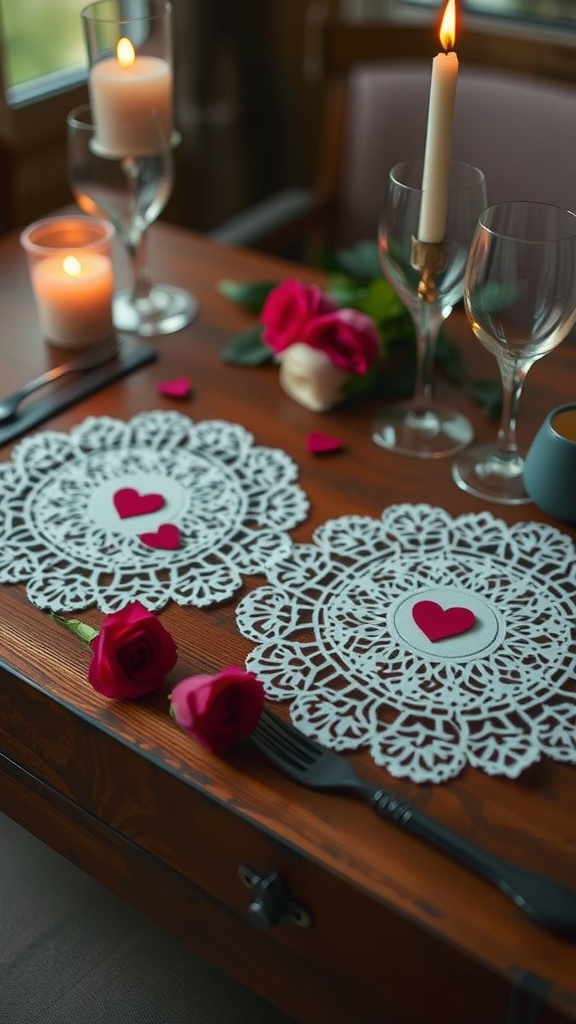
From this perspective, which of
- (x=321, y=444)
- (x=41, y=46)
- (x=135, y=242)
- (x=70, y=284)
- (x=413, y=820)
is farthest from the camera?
(x=41, y=46)

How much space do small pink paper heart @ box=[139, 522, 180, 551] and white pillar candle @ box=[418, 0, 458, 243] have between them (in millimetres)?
361

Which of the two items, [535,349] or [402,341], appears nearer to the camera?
[535,349]

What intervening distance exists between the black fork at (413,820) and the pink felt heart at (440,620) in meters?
0.15

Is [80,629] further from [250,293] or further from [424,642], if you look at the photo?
[250,293]

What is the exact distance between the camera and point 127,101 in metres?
1.23

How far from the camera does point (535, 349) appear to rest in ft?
3.17

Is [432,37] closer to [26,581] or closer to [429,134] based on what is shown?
[429,134]

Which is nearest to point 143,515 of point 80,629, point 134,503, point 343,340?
point 134,503

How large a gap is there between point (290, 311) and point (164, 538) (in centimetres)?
33

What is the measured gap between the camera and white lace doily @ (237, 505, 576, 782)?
785 mm

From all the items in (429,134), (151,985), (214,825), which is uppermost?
(429,134)

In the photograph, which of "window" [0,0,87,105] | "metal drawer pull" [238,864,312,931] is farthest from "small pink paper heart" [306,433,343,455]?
"window" [0,0,87,105]

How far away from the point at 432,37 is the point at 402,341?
101cm

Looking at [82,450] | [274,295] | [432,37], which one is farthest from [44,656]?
[432,37]
